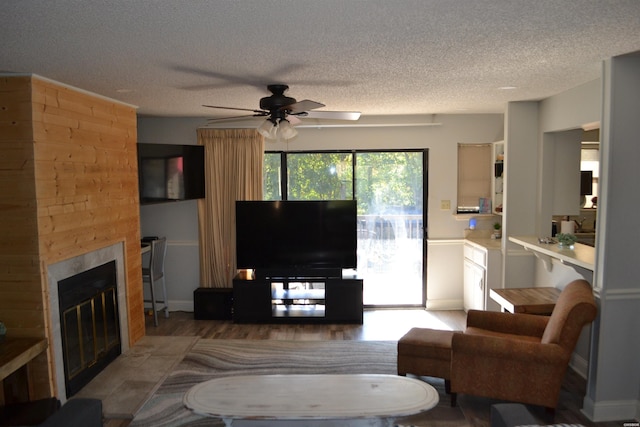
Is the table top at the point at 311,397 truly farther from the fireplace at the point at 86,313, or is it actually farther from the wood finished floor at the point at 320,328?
the wood finished floor at the point at 320,328

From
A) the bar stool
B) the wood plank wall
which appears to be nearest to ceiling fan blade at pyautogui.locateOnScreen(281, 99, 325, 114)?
Answer: the wood plank wall

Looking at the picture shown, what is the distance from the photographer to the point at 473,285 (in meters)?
5.60

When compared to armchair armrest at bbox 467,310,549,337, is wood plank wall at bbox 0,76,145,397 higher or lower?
higher

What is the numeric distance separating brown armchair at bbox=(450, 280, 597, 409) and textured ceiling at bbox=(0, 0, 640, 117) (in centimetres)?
168

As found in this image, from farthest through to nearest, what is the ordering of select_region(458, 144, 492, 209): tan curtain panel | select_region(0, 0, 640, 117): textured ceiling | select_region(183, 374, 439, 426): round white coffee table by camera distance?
select_region(458, 144, 492, 209): tan curtain panel → select_region(183, 374, 439, 426): round white coffee table → select_region(0, 0, 640, 117): textured ceiling

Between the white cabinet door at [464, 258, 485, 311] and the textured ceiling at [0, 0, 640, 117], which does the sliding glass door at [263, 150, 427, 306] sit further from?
the textured ceiling at [0, 0, 640, 117]

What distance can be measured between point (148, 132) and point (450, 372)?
471cm

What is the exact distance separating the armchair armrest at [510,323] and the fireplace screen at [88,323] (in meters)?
3.30

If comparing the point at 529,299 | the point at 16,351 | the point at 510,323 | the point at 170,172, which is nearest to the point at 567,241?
the point at 529,299

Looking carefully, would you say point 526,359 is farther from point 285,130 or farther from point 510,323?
point 285,130

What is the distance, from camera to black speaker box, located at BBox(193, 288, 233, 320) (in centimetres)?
568

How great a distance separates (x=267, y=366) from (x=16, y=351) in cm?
206

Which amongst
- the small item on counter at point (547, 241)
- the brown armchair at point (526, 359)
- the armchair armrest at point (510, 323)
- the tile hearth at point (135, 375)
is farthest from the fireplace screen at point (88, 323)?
the small item on counter at point (547, 241)

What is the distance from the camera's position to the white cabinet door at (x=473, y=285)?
5305 millimetres
